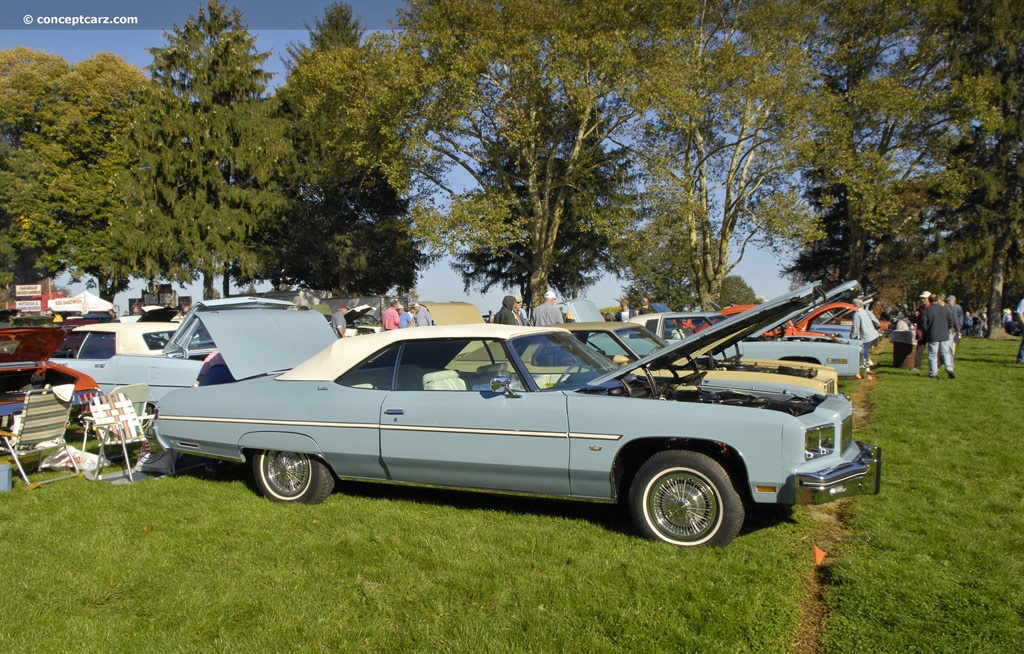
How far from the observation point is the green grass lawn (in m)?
3.62

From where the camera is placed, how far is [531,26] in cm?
2486

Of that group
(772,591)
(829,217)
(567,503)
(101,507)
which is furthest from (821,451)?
(829,217)

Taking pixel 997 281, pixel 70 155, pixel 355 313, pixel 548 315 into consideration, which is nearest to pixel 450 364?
pixel 548 315

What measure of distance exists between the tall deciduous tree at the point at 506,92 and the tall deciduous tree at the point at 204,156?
1267cm

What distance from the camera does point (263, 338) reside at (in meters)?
7.75

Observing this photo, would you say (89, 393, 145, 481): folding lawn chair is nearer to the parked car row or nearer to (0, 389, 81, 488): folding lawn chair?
(0, 389, 81, 488): folding lawn chair

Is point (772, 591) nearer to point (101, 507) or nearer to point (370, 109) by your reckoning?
point (101, 507)

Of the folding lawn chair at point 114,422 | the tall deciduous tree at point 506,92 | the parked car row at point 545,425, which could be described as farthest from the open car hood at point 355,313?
the parked car row at point 545,425

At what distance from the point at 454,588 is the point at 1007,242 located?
3654 cm

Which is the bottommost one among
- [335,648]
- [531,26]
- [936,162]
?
[335,648]

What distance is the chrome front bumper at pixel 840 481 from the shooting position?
4.47 metres

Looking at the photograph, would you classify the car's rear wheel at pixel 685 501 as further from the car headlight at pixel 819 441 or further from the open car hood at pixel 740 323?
the open car hood at pixel 740 323

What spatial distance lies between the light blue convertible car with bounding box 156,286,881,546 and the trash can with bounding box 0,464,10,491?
1.40m

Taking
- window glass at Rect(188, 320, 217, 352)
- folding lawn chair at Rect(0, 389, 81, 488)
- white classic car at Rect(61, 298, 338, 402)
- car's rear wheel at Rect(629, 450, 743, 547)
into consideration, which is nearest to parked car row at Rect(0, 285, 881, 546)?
car's rear wheel at Rect(629, 450, 743, 547)
